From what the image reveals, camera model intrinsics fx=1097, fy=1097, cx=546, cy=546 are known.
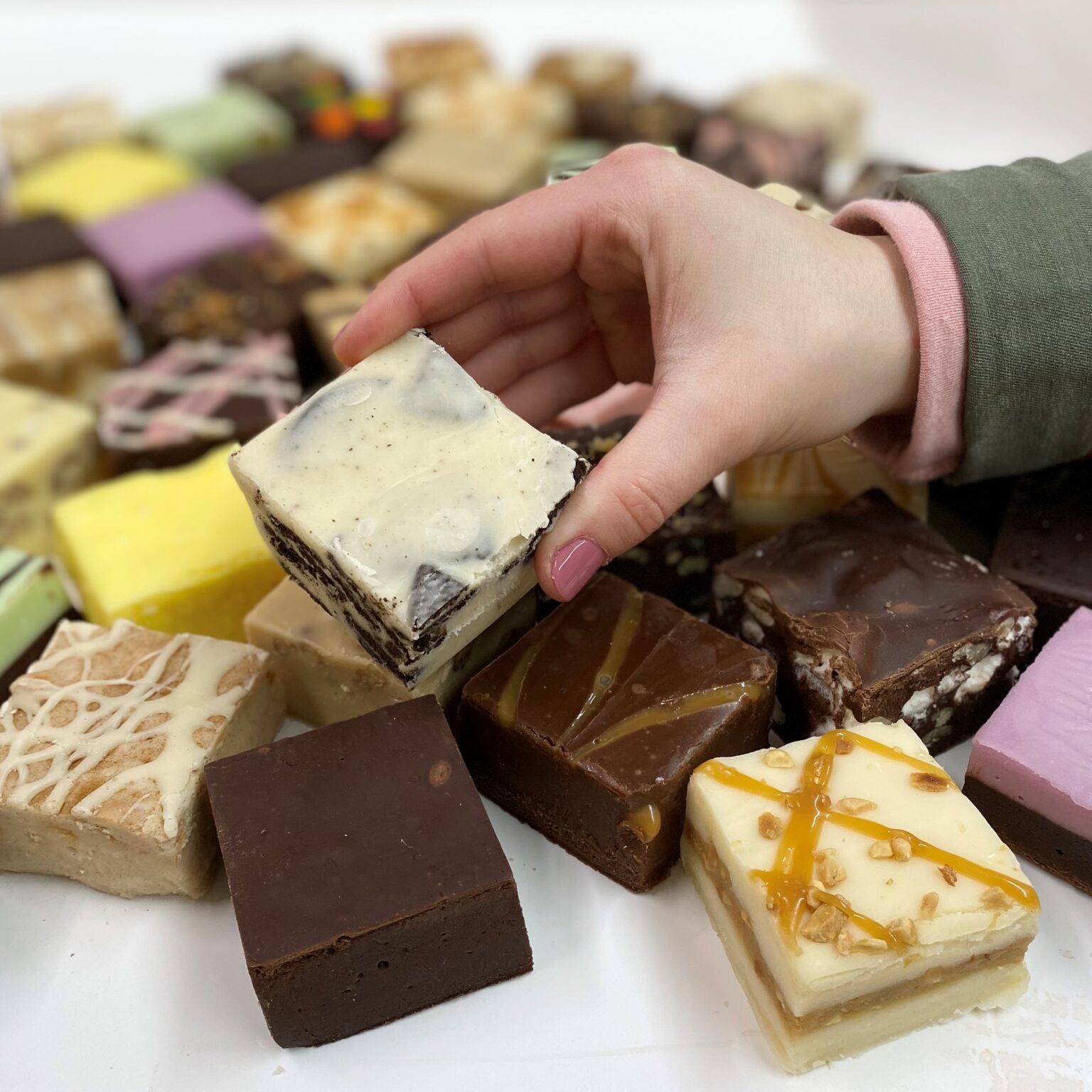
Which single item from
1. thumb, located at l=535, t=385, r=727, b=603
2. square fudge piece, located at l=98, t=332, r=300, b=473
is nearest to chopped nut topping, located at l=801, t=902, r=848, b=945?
thumb, located at l=535, t=385, r=727, b=603

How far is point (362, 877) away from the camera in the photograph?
1.59 metres

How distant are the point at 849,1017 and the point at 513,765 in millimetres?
647

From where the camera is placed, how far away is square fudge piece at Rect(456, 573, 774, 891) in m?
1.72

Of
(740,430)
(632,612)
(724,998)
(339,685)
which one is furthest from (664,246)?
(724,998)

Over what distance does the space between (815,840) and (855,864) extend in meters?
0.06

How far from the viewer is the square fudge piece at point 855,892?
150cm

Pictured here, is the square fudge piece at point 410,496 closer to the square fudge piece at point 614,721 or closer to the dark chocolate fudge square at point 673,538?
the square fudge piece at point 614,721

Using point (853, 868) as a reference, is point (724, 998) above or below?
below

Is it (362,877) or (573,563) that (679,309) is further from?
(362,877)

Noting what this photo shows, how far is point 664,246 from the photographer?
5.84ft

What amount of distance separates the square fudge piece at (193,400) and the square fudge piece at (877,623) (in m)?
1.24

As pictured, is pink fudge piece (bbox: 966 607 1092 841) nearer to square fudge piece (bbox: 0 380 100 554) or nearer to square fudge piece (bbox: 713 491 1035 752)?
square fudge piece (bbox: 713 491 1035 752)

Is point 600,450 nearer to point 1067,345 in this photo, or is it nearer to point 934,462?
point 934,462

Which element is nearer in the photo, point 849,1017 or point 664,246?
point 849,1017
